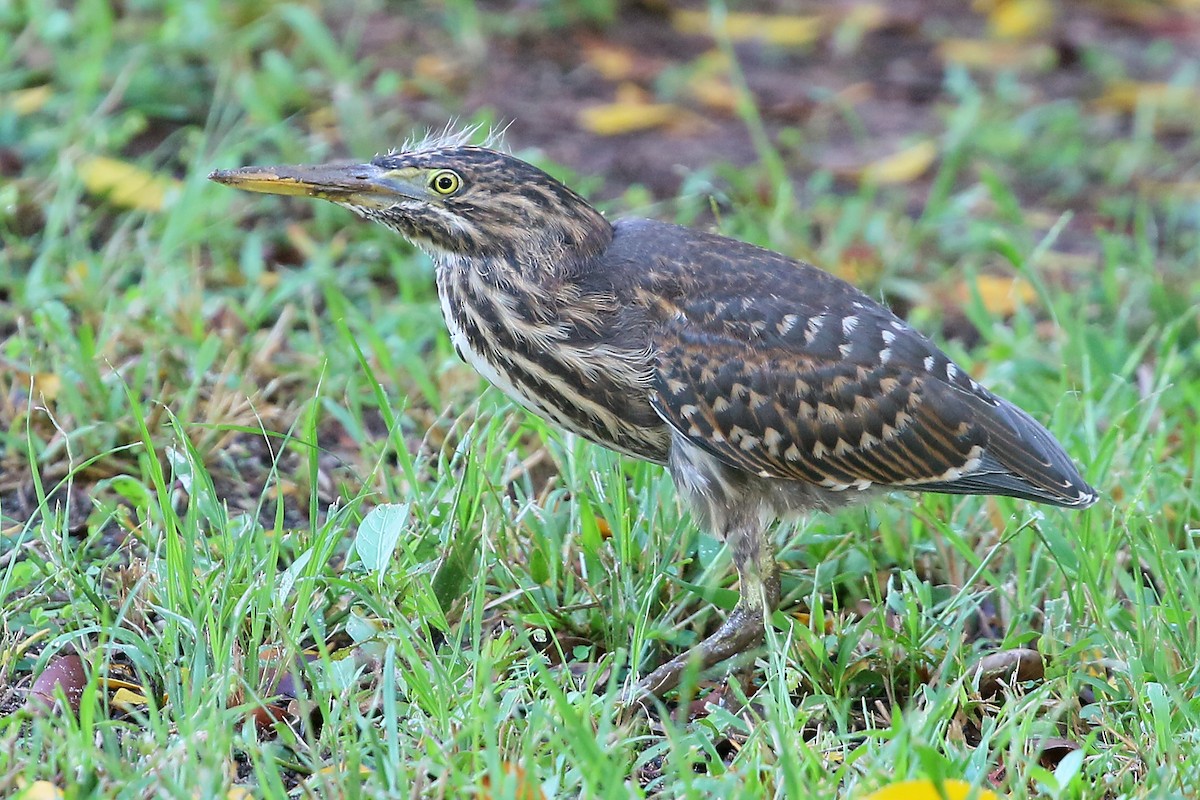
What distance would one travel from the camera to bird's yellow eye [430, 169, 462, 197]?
4.14 meters

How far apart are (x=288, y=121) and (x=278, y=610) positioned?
325 cm

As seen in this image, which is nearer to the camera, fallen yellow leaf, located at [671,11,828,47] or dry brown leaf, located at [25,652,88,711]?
dry brown leaf, located at [25,652,88,711]

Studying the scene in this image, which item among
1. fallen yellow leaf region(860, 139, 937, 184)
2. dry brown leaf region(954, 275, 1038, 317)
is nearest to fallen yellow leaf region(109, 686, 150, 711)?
dry brown leaf region(954, 275, 1038, 317)

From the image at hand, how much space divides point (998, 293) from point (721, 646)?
8.93ft

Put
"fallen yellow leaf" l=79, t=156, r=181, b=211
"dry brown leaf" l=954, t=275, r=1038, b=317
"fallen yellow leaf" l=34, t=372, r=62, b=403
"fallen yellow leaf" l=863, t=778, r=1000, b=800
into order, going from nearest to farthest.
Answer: "fallen yellow leaf" l=863, t=778, r=1000, b=800
"fallen yellow leaf" l=34, t=372, r=62, b=403
"fallen yellow leaf" l=79, t=156, r=181, b=211
"dry brown leaf" l=954, t=275, r=1038, b=317

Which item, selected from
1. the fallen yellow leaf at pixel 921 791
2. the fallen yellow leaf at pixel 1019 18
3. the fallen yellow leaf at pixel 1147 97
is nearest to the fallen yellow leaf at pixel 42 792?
the fallen yellow leaf at pixel 921 791

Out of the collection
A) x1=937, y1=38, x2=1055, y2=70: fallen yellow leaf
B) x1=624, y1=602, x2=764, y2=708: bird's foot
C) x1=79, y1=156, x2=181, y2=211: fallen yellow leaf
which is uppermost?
x1=937, y1=38, x2=1055, y2=70: fallen yellow leaf

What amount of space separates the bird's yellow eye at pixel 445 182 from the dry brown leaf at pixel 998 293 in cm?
260

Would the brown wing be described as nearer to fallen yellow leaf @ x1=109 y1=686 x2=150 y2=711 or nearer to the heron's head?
the heron's head

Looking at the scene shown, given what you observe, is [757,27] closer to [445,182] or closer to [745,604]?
[445,182]

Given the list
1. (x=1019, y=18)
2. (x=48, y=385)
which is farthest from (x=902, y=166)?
(x=48, y=385)

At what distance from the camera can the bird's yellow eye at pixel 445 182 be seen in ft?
13.6

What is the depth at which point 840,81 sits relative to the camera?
8250mm

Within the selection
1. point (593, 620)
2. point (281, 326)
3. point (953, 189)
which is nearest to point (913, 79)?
point (953, 189)
